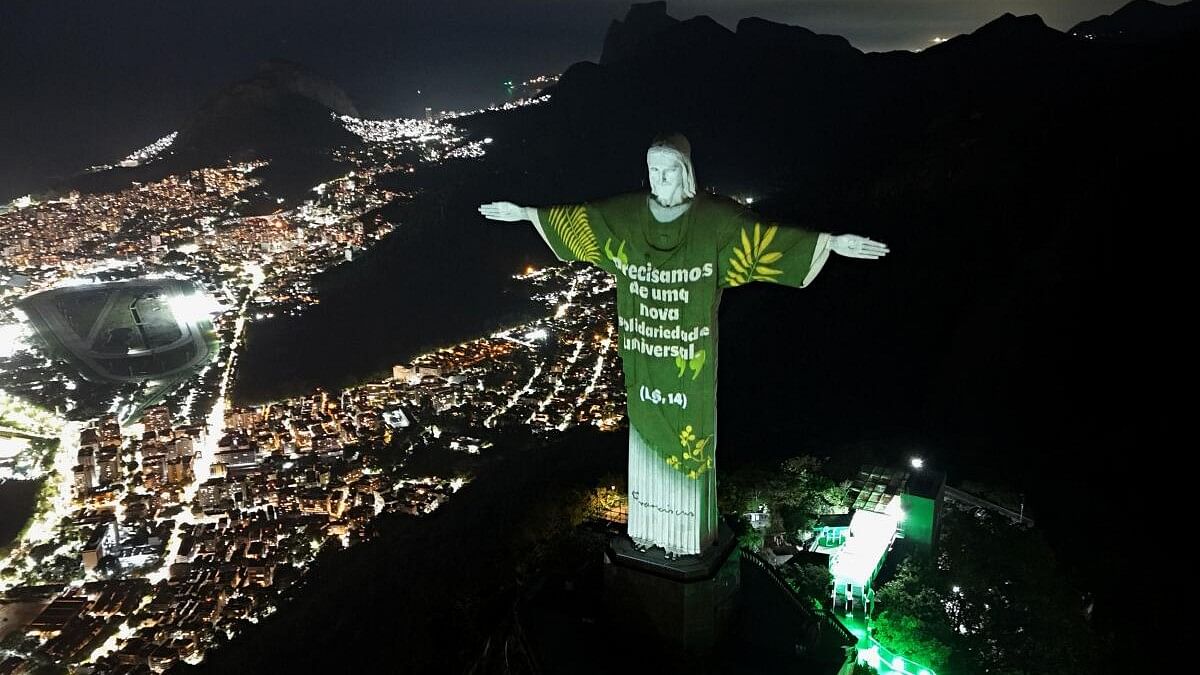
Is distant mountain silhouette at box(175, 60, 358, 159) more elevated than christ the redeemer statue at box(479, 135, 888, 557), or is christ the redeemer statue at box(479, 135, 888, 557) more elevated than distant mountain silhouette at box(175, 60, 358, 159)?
distant mountain silhouette at box(175, 60, 358, 159)

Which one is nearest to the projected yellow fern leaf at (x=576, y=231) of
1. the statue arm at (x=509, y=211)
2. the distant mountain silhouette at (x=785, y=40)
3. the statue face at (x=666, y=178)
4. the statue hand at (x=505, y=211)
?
the statue arm at (x=509, y=211)

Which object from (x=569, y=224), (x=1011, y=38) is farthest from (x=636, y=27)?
(x=569, y=224)

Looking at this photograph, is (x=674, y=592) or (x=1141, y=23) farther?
(x=1141, y=23)

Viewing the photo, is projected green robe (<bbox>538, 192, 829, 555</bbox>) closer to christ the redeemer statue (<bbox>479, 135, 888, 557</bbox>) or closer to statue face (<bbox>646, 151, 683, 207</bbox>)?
christ the redeemer statue (<bbox>479, 135, 888, 557</bbox>)

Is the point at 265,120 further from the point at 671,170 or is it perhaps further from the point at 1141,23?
the point at 671,170

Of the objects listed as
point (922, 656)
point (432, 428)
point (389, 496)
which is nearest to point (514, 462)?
point (389, 496)

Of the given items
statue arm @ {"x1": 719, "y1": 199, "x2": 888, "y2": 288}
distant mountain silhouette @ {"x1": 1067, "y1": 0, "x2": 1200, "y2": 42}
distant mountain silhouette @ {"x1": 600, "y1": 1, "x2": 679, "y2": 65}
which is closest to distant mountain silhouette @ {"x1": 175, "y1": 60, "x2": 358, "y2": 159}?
distant mountain silhouette @ {"x1": 600, "y1": 1, "x2": 679, "y2": 65}
